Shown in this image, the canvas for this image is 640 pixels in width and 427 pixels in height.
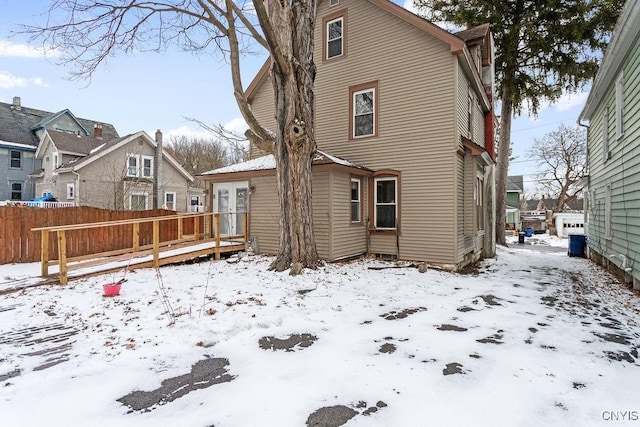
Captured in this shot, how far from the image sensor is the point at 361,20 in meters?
10.4

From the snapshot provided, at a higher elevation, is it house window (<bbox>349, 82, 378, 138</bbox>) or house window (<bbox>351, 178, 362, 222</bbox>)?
house window (<bbox>349, 82, 378, 138</bbox>)

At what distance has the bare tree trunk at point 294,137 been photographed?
760 cm

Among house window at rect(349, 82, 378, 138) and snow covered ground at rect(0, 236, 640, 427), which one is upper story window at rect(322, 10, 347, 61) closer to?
house window at rect(349, 82, 378, 138)

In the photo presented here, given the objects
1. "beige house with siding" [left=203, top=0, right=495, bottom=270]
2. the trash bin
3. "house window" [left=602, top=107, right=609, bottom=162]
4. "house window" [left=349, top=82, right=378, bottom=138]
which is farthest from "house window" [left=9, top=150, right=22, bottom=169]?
the trash bin

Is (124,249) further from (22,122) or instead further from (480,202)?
(22,122)

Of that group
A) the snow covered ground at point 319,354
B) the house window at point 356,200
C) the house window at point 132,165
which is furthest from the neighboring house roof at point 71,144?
the house window at point 356,200

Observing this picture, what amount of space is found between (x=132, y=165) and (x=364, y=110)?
1714 cm

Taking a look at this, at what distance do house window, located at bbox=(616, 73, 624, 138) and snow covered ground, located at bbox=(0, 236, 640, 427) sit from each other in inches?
150

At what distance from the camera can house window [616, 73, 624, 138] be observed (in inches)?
295

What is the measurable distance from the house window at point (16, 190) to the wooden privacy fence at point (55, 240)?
54.7 feet

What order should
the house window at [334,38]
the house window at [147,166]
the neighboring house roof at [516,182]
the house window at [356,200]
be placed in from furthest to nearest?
the neighboring house roof at [516,182], the house window at [147,166], the house window at [334,38], the house window at [356,200]

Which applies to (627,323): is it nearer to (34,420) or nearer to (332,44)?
(34,420)

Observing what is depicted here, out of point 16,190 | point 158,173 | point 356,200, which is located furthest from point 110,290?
point 16,190

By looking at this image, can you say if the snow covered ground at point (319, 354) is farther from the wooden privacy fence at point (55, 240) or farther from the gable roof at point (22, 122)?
the gable roof at point (22, 122)
